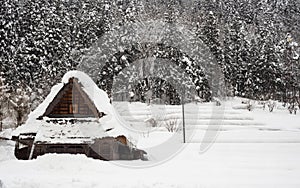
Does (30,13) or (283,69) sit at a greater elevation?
(30,13)

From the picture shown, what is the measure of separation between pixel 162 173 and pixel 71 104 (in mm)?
4158

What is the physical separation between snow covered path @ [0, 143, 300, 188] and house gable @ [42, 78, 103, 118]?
1.82 meters

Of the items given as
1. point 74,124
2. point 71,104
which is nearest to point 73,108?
point 71,104

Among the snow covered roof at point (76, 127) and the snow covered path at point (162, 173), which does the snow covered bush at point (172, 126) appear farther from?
the snow covered roof at point (76, 127)

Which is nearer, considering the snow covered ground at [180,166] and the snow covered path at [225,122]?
the snow covered ground at [180,166]

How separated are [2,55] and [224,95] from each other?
75.4 feet

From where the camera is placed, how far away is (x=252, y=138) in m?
17.3

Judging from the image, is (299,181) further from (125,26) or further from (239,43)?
(239,43)

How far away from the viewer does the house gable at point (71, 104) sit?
35.8 ft

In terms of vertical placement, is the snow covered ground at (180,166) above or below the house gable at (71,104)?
below

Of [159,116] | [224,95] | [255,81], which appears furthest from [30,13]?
[255,81]

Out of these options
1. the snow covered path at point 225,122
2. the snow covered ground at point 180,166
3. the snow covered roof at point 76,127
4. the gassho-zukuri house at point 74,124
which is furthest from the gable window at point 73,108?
the snow covered path at point 225,122

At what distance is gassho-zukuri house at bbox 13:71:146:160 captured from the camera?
10.6 meters

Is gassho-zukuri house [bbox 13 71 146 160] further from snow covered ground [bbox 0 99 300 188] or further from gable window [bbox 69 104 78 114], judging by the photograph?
snow covered ground [bbox 0 99 300 188]
